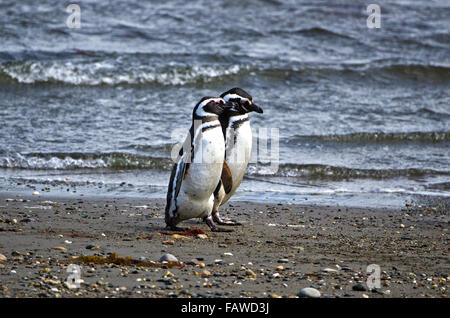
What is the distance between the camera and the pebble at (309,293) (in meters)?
4.82

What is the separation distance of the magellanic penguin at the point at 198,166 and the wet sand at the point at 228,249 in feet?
0.96

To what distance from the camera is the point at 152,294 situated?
4734mm

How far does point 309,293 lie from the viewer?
4840 mm

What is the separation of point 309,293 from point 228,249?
59.7 inches

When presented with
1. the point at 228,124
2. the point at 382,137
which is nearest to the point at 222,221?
the point at 228,124

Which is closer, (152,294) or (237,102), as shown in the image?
(152,294)

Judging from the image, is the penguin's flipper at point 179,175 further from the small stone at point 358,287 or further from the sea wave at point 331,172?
the sea wave at point 331,172

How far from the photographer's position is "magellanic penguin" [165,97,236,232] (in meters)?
6.92

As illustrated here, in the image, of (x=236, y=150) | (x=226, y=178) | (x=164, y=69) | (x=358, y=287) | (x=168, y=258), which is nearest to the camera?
(x=358, y=287)

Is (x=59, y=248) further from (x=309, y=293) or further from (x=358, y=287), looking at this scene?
(x=358, y=287)

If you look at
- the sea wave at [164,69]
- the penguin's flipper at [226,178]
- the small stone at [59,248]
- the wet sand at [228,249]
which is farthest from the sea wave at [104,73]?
the small stone at [59,248]

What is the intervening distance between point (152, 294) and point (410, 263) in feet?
7.68
